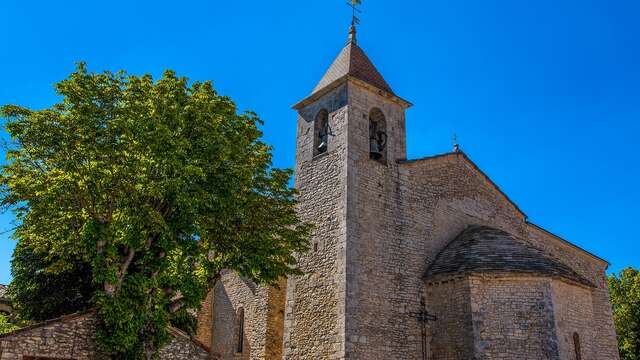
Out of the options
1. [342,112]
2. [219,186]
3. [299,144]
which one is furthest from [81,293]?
[342,112]

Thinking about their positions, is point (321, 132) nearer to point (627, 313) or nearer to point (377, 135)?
point (377, 135)

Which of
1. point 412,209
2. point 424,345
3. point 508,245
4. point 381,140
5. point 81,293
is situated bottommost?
point 424,345

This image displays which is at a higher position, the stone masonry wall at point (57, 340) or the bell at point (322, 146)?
the bell at point (322, 146)

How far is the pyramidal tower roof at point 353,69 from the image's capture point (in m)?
19.7

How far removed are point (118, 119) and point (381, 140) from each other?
31.8ft

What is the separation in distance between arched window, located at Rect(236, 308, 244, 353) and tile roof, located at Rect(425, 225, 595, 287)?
7705 mm

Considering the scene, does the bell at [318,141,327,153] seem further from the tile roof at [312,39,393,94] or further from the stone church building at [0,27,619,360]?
the tile roof at [312,39,393,94]

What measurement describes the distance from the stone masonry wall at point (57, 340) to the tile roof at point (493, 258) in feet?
34.6

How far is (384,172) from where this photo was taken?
18.9 metres

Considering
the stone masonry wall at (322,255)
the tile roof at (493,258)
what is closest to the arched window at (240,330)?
the stone masonry wall at (322,255)

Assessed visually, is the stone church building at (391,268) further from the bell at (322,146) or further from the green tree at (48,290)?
the green tree at (48,290)

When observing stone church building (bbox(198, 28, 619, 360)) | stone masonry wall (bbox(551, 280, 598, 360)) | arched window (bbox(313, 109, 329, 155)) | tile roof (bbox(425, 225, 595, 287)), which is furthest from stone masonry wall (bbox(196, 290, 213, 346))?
stone masonry wall (bbox(551, 280, 598, 360))

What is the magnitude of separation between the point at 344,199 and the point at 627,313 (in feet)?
83.9

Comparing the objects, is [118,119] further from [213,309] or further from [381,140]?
[213,309]
